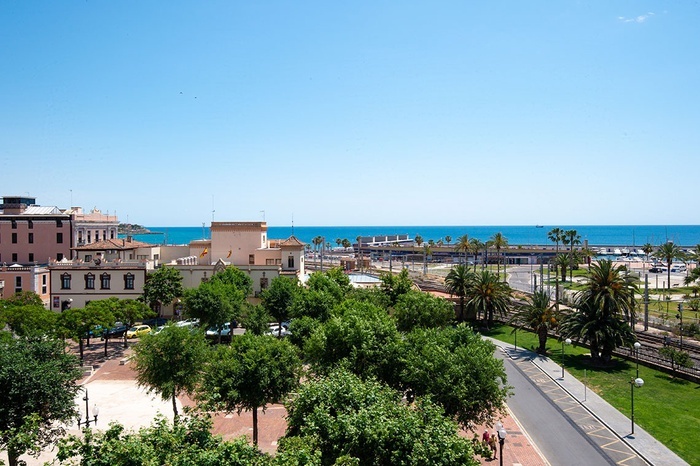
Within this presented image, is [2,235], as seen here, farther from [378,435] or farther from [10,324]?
[378,435]

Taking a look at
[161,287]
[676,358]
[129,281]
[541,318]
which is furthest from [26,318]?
[676,358]

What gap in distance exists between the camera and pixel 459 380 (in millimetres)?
23500

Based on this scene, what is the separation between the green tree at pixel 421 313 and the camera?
129 ft

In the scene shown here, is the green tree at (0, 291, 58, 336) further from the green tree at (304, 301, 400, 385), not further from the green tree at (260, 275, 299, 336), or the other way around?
the green tree at (304, 301, 400, 385)

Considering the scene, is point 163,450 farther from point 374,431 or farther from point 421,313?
point 421,313

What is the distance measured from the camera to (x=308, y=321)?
3781cm

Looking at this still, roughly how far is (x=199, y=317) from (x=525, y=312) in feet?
97.1

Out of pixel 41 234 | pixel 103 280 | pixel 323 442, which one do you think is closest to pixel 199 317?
pixel 103 280

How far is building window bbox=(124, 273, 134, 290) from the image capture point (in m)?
56.8

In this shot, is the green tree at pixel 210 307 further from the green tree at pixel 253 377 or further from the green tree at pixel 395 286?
the green tree at pixel 253 377

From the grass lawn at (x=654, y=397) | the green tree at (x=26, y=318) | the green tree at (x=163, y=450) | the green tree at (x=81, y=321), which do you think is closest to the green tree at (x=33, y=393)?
the green tree at (x=163, y=450)

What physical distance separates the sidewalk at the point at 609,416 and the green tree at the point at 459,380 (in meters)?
8.47

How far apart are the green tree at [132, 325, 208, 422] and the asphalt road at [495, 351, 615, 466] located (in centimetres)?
1909

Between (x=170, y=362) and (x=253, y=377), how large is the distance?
5781 mm
